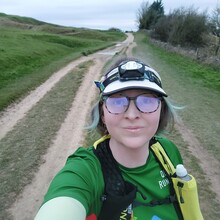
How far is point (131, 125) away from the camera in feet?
5.74

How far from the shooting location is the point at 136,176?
1.85m

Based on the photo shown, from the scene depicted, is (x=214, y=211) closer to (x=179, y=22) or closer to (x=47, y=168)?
(x=47, y=168)

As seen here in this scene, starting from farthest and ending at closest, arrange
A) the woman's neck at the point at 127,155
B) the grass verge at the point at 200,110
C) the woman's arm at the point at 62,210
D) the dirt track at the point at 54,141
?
the grass verge at the point at 200,110 → the dirt track at the point at 54,141 → the woman's neck at the point at 127,155 → the woman's arm at the point at 62,210

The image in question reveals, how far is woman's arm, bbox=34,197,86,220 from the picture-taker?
1.37 m

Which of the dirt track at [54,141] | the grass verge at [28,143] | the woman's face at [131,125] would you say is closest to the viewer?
the woman's face at [131,125]

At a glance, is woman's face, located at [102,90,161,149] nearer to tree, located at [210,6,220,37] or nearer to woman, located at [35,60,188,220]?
woman, located at [35,60,188,220]

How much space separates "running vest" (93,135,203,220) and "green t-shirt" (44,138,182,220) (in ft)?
0.09

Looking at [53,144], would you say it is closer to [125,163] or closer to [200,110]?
[200,110]

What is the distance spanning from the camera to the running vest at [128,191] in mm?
1667

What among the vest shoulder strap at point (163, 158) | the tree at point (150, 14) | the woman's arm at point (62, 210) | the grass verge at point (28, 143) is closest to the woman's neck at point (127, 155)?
the vest shoulder strap at point (163, 158)

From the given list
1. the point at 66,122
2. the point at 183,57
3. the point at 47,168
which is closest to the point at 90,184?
the point at 47,168

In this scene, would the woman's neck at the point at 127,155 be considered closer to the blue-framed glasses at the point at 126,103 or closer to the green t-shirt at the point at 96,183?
the green t-shirt at the point at 96,183

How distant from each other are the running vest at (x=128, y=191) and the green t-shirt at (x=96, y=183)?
0.03 m

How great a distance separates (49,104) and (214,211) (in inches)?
269
